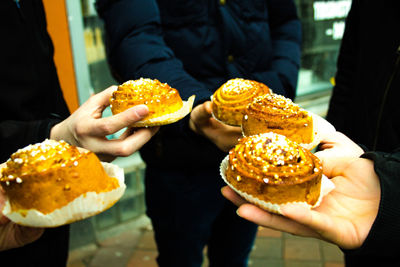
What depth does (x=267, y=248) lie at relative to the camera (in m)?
3.43

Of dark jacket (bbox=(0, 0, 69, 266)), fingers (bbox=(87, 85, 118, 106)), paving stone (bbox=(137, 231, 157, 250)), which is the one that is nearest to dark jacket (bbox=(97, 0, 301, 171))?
fingers (bbox=(87, 85, 118, 106))

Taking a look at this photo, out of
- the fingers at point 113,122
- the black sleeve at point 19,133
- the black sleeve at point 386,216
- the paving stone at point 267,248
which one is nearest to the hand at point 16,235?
the black sleeve at point 19,133

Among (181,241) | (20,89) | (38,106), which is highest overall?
(20,89)

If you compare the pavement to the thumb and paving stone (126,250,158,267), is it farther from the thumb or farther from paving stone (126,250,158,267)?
the thumb

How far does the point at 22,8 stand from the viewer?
1620 millimetres

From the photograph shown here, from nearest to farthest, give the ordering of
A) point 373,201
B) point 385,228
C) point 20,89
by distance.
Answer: point 385,228
point 373,201
point 20,89

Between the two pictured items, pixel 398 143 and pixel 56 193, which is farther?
pixel 398 143

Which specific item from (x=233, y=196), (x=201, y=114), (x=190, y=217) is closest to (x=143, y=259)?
(x=190, y=217)

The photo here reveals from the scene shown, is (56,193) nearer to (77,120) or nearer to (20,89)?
(77,120)

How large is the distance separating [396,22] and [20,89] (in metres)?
1.97

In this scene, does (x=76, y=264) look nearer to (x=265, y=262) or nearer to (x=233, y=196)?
(x=265, y=262)

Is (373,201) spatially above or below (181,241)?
above

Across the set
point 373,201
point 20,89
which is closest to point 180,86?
point 20,89

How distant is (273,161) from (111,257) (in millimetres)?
2631
